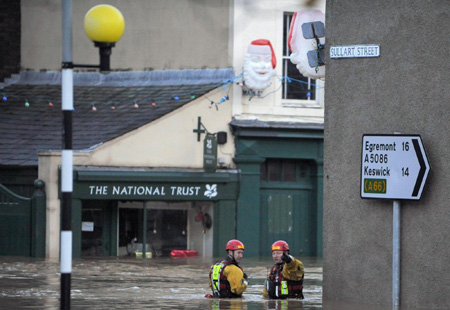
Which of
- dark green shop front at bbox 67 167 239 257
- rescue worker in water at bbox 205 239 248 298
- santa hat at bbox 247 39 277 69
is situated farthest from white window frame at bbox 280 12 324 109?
rescue worker in water at bbox 205 239 248 298

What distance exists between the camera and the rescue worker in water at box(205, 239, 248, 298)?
14.8m

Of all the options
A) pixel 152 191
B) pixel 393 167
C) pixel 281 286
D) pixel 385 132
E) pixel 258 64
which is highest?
pixel 258 64

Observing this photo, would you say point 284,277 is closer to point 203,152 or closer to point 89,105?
point 203,152

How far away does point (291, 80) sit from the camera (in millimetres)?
27625

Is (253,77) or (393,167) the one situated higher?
(253,77)

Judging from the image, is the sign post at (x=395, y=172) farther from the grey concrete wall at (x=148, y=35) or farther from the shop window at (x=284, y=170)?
the shop window at (x=284, y=170)

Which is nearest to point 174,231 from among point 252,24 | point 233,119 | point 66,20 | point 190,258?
point 190,258

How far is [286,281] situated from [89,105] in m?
13.7

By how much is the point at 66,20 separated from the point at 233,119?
17132 millimetres

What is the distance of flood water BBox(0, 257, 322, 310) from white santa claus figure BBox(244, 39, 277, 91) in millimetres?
4325

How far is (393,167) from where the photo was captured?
12.6 m

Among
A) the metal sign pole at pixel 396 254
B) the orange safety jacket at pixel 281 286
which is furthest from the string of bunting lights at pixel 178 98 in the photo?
the metal sign pole at pixel 396 254

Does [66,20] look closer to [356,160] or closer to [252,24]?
[356,160]

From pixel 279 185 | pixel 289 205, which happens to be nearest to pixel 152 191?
pixel 279 185
